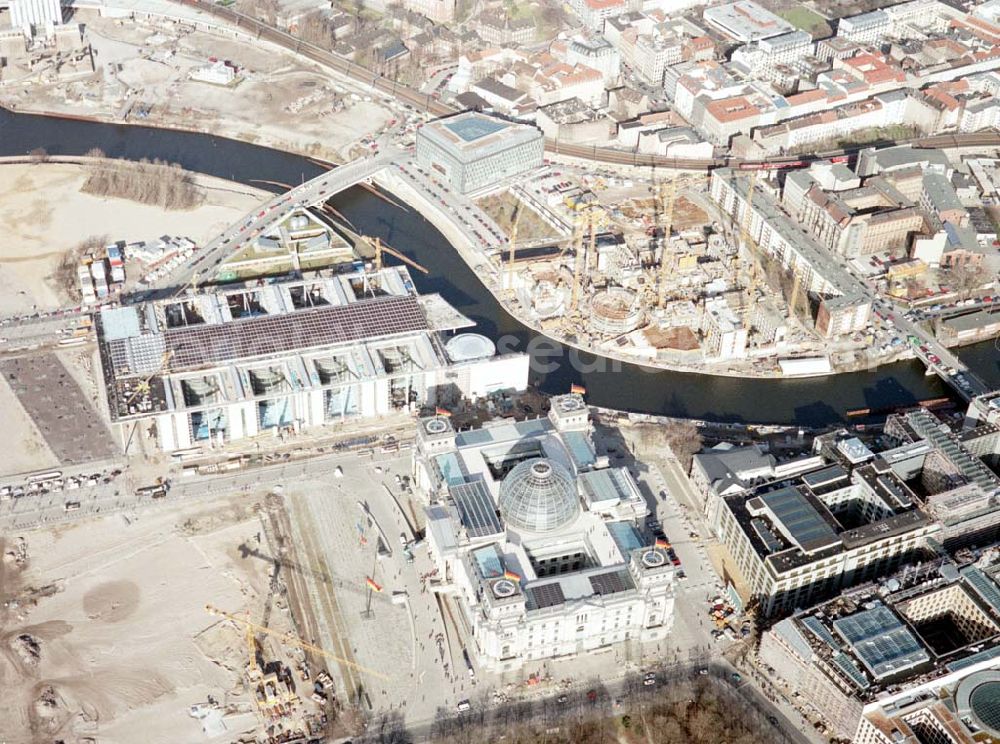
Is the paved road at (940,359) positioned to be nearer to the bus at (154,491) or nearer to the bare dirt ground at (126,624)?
the bare dirt ground at (126,624)

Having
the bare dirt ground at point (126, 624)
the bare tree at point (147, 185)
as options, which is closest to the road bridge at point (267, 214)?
the bare tree at point (147, 185)

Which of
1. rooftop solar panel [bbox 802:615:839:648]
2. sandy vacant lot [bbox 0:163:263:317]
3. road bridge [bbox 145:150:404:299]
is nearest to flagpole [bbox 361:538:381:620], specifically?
rooftop solar panel [bbox 802:615:839:648]

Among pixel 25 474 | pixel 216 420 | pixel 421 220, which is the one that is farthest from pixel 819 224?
pixel 25 474

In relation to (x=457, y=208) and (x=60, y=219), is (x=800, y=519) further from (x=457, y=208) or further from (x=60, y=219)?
(x=60, y=219)

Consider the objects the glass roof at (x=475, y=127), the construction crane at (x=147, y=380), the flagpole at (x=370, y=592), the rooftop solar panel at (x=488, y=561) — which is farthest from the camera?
the glass roof at (x=475, y=127)

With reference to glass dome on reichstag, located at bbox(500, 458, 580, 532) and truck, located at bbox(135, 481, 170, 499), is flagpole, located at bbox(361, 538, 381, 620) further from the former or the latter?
truck, located at bbox(135, 481, 170, 499)
